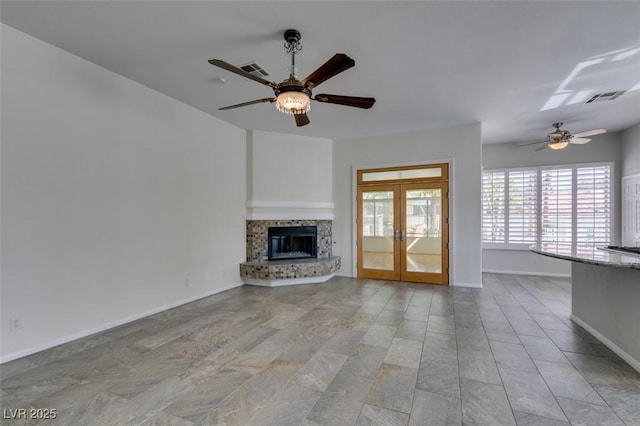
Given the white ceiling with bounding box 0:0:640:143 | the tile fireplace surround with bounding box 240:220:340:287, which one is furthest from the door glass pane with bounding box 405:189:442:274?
the white ceiling with bounding box 0:0:640:143

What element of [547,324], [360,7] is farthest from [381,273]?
[360,7]

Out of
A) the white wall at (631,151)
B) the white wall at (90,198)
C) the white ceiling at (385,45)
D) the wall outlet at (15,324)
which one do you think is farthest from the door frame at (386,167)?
the wall outlet at (15,324)

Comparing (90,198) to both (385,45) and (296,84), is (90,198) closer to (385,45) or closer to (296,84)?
(296,84)

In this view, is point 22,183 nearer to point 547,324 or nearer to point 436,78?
point 436,78

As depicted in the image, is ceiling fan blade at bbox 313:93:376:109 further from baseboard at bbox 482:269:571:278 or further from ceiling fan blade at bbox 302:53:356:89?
baseboard at bbox 482:269:571:278

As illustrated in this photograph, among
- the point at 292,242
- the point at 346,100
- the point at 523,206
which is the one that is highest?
the point at 346,100

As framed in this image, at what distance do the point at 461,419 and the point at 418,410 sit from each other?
0.28 m

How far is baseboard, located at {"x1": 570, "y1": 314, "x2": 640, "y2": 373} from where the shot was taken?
8.79ft

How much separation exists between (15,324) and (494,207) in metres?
8.45

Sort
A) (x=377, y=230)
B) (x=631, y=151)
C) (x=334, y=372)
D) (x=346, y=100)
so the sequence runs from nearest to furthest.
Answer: (x=334, y=372), (x=346, y=100), (x=631, y=151), (x=377, y=230)

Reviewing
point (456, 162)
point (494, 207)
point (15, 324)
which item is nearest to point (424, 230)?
point (456, 162)

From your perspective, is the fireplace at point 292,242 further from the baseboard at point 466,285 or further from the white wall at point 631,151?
the white wall at point 631,151

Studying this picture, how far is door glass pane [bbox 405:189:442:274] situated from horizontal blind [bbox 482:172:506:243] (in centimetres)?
208

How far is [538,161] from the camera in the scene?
22.2ft
